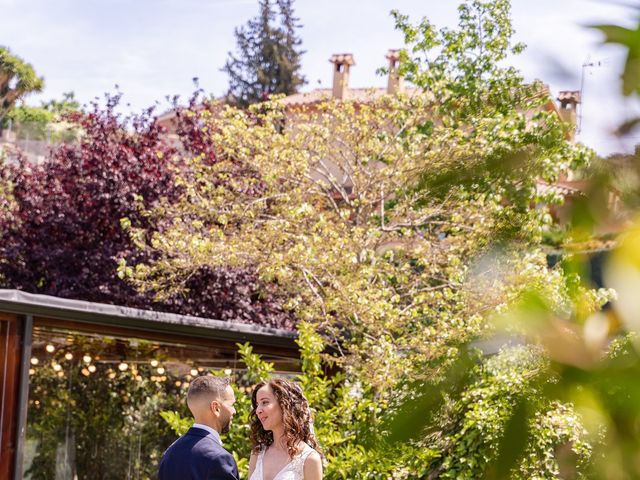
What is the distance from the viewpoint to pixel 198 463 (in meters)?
5.33

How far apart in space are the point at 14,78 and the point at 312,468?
36.9 metres

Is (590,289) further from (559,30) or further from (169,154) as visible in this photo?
(169,154)

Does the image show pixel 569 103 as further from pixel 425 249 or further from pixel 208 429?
pixel 425 249

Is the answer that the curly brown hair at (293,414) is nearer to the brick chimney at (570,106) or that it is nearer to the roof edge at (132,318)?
the roof edge at (132,318)

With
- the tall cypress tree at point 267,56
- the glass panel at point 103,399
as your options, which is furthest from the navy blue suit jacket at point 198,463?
the tall cypress tree at point 267,56

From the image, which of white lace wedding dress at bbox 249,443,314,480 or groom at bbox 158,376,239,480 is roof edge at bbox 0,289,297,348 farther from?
white lace wedding dress at bbox 249,443,314,480

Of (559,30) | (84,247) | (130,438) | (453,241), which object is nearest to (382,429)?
(559,30)

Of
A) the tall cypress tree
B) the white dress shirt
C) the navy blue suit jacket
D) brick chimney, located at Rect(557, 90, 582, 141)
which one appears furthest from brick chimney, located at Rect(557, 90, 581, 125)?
the tall cypress tree

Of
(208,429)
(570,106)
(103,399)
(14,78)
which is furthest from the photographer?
(14,78)

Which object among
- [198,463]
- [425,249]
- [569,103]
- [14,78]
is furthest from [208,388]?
[14,78]

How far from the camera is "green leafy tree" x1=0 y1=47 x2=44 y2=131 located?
3953 centimetres

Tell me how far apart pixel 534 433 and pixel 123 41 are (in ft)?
167

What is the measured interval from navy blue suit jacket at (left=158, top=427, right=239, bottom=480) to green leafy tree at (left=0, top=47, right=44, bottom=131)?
119 ft

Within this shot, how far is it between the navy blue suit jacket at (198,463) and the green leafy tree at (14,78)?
36.4 metres
